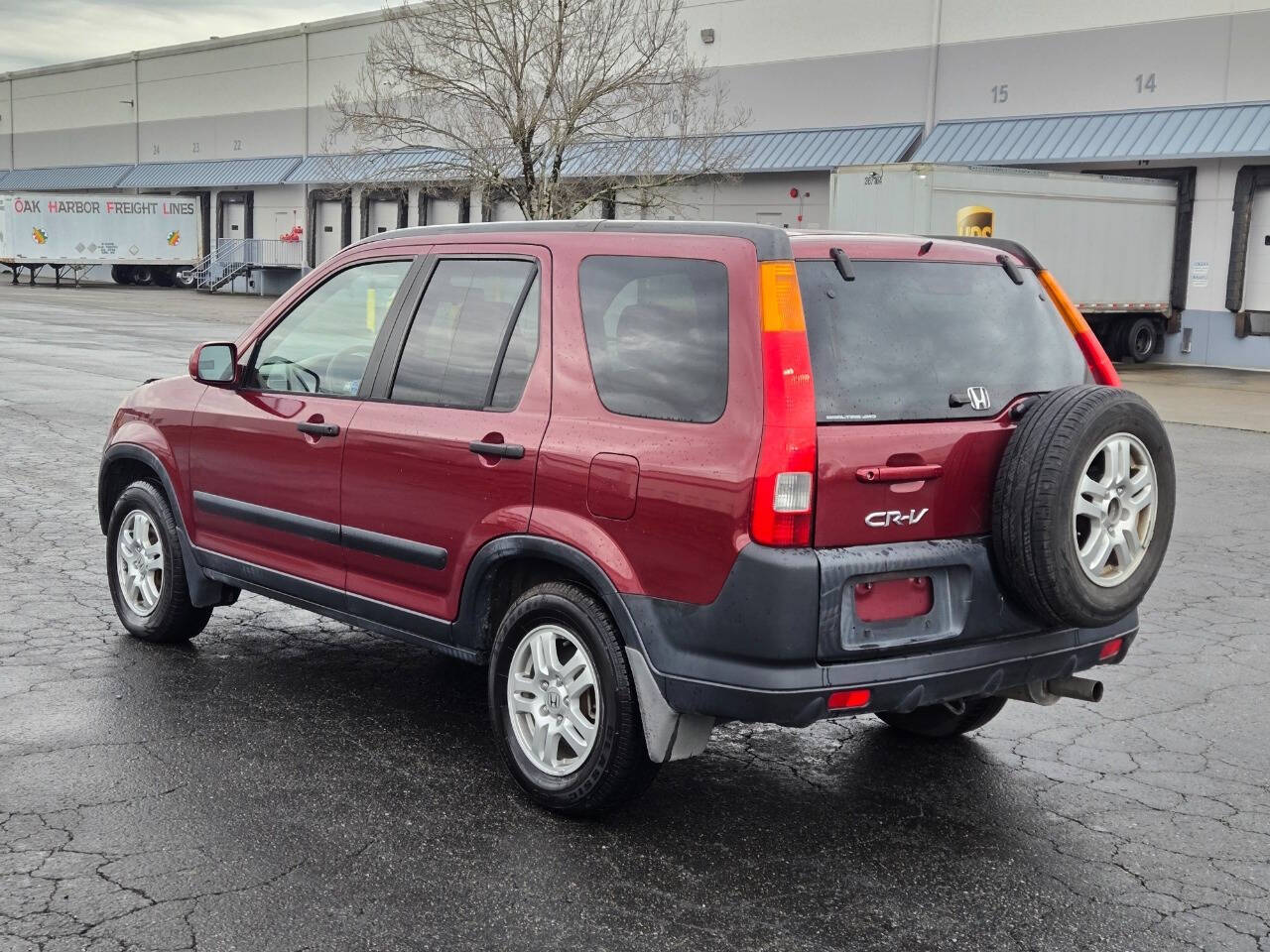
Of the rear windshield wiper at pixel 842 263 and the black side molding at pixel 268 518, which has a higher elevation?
the rear windshield wiper at pixel 842 263

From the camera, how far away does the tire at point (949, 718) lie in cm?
521

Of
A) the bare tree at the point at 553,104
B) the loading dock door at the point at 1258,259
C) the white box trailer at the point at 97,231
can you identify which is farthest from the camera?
the white box trailer at the point at 97,231

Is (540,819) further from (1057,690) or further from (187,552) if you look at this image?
(187,552)

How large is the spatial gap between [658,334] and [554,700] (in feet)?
3.90

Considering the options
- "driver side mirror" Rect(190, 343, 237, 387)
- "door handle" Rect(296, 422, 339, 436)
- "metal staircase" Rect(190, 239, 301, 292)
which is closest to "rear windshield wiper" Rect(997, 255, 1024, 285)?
"door handle" Rect(296, 422, 339, 436)

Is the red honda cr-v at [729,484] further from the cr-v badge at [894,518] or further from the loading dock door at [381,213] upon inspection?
the loading dock door at [381,213]

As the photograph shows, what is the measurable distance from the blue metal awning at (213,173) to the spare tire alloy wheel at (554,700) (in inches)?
1928

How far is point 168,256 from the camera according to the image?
5519 cm

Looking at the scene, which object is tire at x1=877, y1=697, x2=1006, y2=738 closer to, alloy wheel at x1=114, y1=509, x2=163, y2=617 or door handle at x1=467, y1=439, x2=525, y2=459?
door handle at x1=467, y1=439, x2=525, y2=459

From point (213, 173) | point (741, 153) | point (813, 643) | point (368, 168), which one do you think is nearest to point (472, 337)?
point (813, 643)

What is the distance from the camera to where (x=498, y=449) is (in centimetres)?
459

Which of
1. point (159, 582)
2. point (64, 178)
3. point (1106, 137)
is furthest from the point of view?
point (64, 178)

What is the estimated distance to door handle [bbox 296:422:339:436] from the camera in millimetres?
5254

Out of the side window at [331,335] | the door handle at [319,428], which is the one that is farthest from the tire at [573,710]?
the side window at [331,335]
